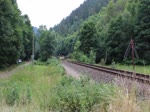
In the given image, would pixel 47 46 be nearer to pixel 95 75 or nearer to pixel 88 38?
pixel 88 38

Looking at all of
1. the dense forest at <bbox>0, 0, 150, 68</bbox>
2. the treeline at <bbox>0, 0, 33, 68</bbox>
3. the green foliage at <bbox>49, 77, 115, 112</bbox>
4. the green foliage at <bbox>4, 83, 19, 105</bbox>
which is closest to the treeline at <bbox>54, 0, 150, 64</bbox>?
the dense forest at <bbox>0, 0, 150, 68</bbox>

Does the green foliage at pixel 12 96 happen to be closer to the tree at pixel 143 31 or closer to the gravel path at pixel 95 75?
the gravel path at pixel 95 75

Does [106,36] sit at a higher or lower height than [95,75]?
higher

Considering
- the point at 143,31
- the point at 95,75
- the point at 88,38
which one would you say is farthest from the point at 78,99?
the point at 88,38

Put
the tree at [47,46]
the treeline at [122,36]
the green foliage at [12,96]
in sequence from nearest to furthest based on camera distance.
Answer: the green foliage at [12,96], the treeline at [122,36], the tree at [47,46]

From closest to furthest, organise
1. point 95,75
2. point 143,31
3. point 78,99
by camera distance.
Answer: point 78,99, point 95,75, point 143,31

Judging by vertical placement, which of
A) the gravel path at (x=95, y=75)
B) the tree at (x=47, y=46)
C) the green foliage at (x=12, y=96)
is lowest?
the gravel path at (x=95, y=75)

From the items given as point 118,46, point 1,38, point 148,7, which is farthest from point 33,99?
point 118,46

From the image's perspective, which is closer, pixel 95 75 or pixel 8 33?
pixel 95 75

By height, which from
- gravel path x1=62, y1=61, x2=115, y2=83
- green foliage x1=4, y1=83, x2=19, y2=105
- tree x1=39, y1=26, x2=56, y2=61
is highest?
tree x1=39, y1=26, x2=56, y2=61

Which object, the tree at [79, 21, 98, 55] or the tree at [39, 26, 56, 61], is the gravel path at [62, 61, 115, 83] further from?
the tree at [39, 26, 56, 61]

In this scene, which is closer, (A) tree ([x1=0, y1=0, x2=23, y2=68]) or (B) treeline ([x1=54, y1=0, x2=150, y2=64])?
(A) tree ([x1=0, y1=0, x2=23, y2=68])

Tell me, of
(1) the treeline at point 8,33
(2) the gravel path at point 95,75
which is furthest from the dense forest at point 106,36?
(2) the gravel path at point 95,75

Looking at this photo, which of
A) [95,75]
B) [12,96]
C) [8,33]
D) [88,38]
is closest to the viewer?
[12,96]
